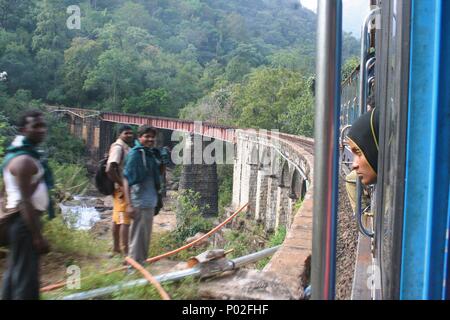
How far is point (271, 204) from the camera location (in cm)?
2305

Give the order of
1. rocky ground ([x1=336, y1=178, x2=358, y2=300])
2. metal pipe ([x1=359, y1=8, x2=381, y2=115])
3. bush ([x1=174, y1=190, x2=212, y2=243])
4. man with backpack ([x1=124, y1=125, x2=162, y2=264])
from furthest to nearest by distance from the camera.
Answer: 1. bush ([x1=174, y1=190, x2=212, y2=243])
2. man with backpack ([x1=124, y1=125, x2=162, y2=264])
3. rocky ground ([x1=336, y1=178, x2=358, y2=300])
4. metal pipe ([x1=359, y1=8, x2=381, y2=115])

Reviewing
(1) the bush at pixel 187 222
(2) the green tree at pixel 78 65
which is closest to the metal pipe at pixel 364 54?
(1) the bush at pixel 187 222

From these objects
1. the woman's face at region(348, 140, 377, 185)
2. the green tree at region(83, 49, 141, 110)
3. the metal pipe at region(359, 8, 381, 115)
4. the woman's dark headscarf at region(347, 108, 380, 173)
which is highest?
the green tree at region(83, 49, 141, 110)

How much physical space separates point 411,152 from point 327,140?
30 cm

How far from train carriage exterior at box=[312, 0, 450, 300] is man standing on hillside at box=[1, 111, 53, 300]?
1845mm

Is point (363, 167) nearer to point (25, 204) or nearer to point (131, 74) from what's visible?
point (25, 204)

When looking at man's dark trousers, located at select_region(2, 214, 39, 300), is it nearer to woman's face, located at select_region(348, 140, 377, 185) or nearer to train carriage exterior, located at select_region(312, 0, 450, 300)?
woman's face, located at select_region(348, 140, 377, 185)

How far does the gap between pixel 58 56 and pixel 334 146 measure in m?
53.8

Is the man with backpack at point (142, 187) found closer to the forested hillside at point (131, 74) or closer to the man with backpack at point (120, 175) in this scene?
the man with backpack at point (120, 175)

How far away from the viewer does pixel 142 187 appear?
366cm

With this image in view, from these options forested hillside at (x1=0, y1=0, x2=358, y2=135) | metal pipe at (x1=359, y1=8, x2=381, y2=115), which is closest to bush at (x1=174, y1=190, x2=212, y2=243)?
forested hillside at (x1=0, y1=0, x2=358, y2=135)

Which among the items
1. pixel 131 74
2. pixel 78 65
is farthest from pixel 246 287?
pixel 78 65

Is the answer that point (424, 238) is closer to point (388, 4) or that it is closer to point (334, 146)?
point (334, 146)

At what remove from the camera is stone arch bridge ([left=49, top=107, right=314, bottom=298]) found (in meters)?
4.02
